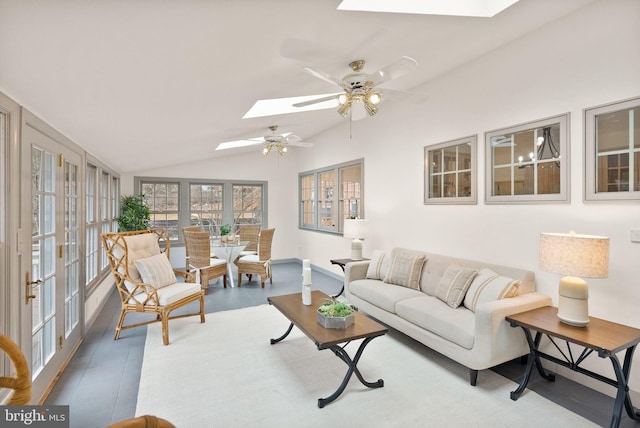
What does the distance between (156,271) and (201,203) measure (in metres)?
3.85

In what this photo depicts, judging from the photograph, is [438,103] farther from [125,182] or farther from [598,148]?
[125,182]

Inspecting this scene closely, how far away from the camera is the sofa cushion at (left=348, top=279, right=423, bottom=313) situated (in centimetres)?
354

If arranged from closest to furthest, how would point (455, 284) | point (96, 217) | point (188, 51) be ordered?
point (188, 51) → point (455, 284) → point (96, 217)

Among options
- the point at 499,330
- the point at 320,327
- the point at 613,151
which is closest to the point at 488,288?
the point at 499,330

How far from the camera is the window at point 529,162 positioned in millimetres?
2834

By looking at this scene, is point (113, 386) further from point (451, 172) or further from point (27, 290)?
point (451, 172)

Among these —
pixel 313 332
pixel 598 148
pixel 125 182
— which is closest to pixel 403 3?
pixel 598 148

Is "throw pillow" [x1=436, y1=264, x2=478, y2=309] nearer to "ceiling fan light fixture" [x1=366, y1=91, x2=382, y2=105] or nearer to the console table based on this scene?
the console table

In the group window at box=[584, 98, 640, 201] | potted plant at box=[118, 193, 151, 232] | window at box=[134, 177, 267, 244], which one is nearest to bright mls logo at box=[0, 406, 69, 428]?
window at box=[584, 98, 640, 201]

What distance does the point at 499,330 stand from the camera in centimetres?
256

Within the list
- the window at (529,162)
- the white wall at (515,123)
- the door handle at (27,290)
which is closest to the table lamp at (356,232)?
the white wall at (515,123)

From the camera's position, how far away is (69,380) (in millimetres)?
2713

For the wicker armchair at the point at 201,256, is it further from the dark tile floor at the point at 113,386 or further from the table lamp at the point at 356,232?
the table lamp at the point at 356,232

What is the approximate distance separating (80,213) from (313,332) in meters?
2.84
